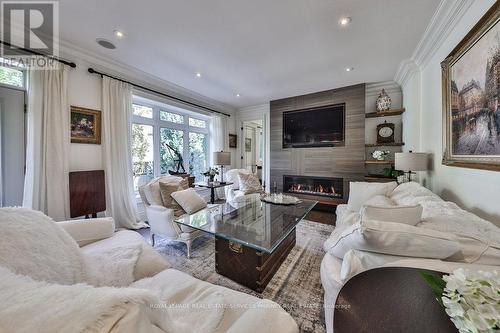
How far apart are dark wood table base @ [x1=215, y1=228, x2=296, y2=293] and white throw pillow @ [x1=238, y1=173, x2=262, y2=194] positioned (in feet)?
6.32

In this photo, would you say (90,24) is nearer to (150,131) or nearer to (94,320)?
(150,131)

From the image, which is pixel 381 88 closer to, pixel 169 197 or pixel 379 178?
pixel 379 178

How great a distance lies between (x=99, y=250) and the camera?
131 cm

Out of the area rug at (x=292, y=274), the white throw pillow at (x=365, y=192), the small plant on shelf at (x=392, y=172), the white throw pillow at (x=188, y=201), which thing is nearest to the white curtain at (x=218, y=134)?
the white throw pillow at (x=188, y=201)

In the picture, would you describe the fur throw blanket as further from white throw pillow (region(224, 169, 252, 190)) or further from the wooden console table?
white throw pillow (region(224, 169, 252, 190))

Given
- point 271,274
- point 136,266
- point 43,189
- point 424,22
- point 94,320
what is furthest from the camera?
point 43,189

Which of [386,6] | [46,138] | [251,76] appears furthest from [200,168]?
[386,6]

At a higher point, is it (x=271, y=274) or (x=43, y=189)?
(x=43, y=189)

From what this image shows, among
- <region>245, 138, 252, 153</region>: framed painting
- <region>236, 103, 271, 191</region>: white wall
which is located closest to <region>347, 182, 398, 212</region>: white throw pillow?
<region>236, 103, 271, 191</region>: white wall

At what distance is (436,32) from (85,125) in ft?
15.3

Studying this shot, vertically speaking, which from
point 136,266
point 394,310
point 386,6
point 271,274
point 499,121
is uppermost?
point 386,6

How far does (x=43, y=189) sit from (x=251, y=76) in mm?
3463

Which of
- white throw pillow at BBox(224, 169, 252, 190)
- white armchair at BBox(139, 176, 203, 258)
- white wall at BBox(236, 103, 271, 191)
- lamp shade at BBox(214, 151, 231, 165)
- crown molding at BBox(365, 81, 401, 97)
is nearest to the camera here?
white armchair at BBox(139, 176, 203, 258)

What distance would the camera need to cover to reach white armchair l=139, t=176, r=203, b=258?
2.19 metres
